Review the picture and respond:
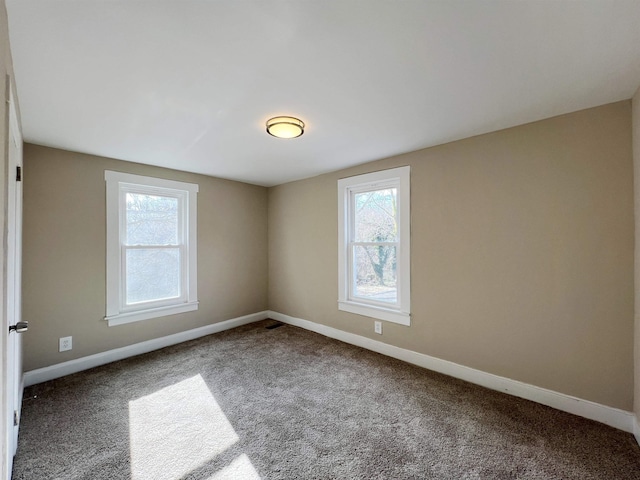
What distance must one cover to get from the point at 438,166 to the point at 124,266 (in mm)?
3606

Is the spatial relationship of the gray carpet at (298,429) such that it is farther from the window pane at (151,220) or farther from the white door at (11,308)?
the window pane at (151,220)

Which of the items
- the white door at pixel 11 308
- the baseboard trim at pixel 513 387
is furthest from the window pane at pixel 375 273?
the white door at pixel 11 308

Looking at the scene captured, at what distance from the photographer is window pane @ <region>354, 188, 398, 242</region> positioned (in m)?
3.30

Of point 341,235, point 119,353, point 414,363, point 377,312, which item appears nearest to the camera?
point 414,363

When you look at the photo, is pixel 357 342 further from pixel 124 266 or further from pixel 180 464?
pixel 124 266

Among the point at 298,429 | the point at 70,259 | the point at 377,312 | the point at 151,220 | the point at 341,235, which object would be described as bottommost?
the point at 298,429

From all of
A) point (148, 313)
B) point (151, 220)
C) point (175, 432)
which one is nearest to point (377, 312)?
point (175, 432)

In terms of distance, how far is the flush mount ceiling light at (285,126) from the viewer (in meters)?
2.18

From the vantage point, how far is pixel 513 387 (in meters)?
2.37

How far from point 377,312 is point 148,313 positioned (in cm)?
274

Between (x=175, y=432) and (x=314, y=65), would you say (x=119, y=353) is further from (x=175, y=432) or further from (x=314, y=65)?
(x=314, y=65)

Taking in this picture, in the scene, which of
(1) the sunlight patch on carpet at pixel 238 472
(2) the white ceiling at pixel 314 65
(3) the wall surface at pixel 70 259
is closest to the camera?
(2) the white ceiling at pixel 314 65

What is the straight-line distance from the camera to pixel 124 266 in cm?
323

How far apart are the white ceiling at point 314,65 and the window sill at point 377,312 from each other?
1877 millimetres
